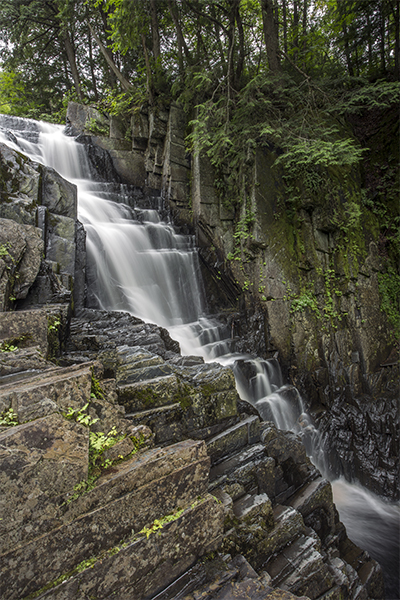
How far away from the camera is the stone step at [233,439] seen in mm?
3684

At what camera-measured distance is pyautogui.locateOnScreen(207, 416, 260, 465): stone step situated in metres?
3.68

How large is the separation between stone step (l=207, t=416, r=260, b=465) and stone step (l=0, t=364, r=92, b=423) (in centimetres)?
194

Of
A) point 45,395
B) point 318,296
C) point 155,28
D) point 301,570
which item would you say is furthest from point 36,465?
point 155,28

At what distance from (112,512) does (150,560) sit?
1.62 ft

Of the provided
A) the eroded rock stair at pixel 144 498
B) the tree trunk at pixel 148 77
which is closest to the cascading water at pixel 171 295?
the eroded rock stair at pixel 144 498

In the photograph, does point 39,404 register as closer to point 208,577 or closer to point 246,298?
point 208,577

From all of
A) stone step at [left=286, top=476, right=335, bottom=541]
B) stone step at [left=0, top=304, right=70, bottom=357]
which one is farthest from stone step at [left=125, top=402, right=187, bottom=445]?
stone step at [left=286, top=476, right=335, bottom=541]

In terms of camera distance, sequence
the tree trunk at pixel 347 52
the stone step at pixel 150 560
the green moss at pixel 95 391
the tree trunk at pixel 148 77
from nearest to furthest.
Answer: the stone step at pixel 150 560 → the green moss at pixel 95 391 → the tree trunk at pixel 148 77 → the tree trunk at pixel 347 52

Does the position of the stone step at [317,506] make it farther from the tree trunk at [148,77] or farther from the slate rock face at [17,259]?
the tree trunk at [148,77]

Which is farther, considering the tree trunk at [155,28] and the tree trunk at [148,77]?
the tree trunk at [148,77]

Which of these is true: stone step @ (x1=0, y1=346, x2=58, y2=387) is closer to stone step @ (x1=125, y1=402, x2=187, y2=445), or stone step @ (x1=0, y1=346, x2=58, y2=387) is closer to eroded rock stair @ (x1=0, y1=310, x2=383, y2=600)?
eroded rock stair @ (x1=0, y1=310, x2=383, y2=600)

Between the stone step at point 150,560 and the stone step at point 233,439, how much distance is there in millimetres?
1074

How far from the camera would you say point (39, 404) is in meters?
2.13

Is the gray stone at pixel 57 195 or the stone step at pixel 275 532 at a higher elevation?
the gray stone at pixel 57 195
